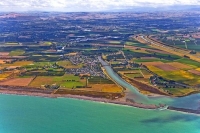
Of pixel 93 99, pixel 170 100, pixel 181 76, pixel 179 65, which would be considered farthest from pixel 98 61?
pixel 170 100

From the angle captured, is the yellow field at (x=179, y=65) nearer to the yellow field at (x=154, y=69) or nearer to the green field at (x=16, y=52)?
the yellow field at (x=154, y=69)

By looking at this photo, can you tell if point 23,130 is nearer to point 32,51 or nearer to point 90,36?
point 32,51

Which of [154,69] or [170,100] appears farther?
[154,69]

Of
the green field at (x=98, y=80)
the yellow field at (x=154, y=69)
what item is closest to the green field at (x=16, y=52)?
the green field at (x=98, y=80)

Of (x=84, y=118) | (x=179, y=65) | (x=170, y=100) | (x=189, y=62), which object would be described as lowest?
(x=84, y=118)

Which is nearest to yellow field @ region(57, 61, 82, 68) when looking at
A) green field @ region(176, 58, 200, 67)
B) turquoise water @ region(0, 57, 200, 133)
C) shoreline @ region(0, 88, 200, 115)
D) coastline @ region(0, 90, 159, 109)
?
shoreline @ region(0, 88, 200, 115)

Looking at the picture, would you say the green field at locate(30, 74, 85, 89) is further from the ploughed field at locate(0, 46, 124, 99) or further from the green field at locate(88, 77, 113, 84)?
the green field at locate(88, 77, 113, 84)

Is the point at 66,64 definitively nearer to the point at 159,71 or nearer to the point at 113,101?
the point at 159,71

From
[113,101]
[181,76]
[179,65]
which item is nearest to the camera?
[113,101]
